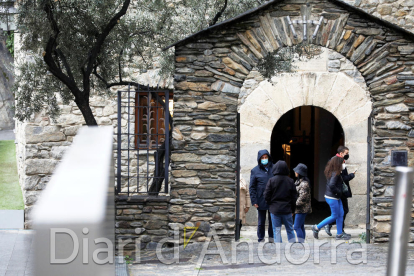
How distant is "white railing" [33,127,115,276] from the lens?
183cm

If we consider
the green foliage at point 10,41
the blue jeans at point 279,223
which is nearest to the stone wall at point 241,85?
the blue jeans at point 279,223

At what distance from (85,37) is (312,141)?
24.6 feet

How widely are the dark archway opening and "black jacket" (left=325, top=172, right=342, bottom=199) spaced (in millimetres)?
4281

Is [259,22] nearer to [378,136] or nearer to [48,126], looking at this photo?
[378,136]

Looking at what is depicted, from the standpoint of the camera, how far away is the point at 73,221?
184 cm

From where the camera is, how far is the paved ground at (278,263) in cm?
549

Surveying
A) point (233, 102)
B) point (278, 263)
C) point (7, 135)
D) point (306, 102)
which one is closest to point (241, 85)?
point (233, 102)

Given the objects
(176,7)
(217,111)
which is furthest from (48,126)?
(217,111)

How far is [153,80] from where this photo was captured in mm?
10703

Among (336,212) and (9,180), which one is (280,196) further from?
(9,180)

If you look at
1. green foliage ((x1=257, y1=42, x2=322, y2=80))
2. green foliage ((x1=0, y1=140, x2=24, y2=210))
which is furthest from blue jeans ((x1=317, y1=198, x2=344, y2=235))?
green foliage ((x1=0, y1=140, x2=24, y2=210))

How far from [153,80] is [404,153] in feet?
17.9

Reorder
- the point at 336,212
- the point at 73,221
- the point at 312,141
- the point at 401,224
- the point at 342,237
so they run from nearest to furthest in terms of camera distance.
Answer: the point at 401,224
the point at 73,221
the point at 336,212
the point at 342,237
the point at 312,141

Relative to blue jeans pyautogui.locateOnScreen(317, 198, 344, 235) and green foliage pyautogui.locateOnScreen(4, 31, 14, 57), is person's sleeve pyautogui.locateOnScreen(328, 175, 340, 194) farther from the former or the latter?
green foliage pyautogui.locateOnScreen(4, 31, 14, 57)
